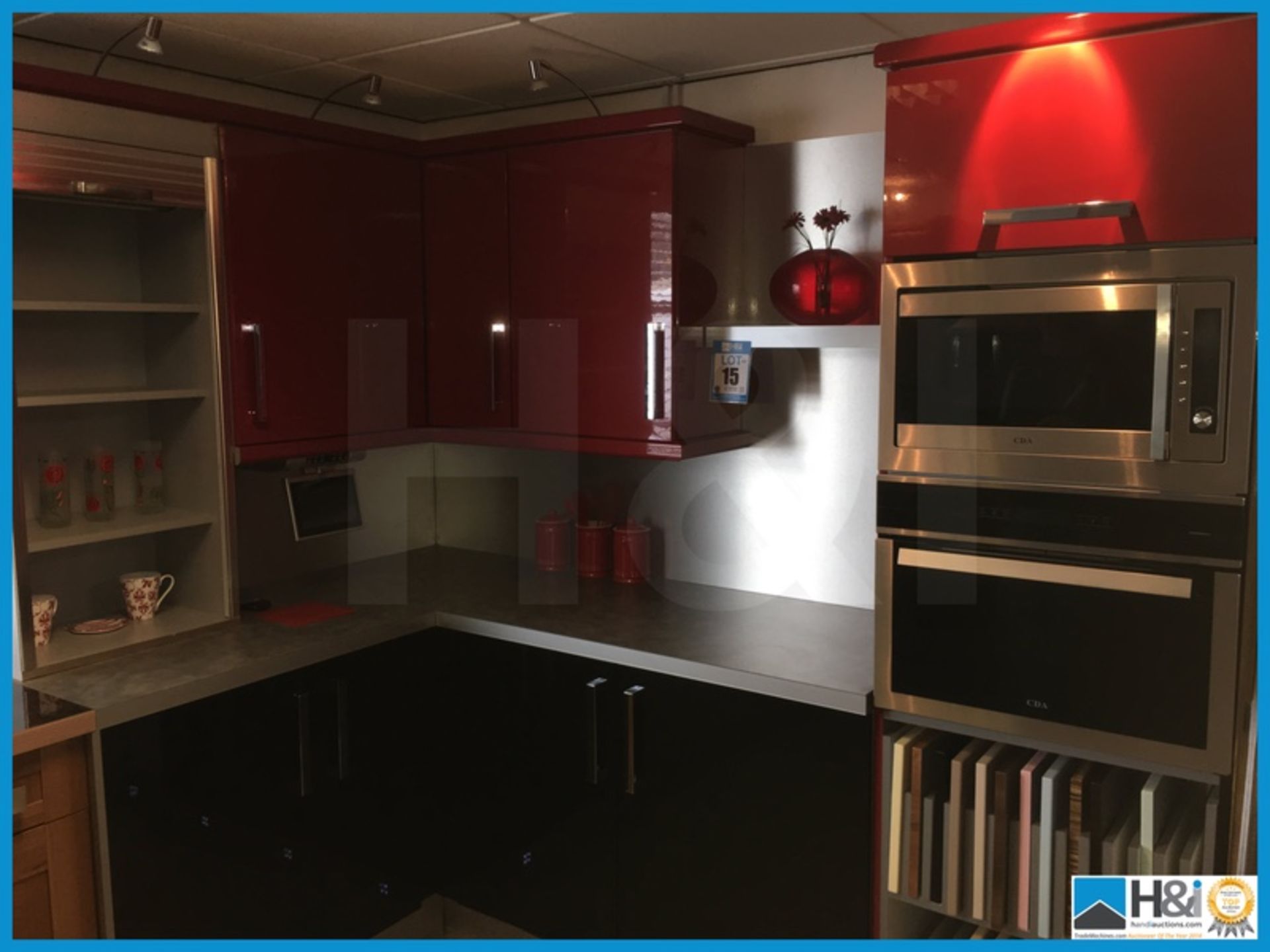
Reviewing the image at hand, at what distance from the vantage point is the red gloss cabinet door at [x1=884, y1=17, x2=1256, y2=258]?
1.75 meters

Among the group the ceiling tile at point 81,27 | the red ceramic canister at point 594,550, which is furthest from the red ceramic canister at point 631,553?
the ceiling tile at point 81,27

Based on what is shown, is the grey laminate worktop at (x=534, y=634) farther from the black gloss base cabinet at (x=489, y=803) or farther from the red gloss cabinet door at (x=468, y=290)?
the red gloss cabinet door at (x=468, y=290)

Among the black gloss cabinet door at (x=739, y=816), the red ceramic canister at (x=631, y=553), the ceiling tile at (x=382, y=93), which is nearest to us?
the black gloss cabinet door at (x=739, y=816)

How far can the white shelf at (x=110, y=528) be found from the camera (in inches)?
93.8

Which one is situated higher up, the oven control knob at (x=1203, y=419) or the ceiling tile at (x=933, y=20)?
the ceiling tile at (x=933, y=20)

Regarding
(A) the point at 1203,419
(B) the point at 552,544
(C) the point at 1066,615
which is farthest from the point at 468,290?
(A) the point at 1203,419

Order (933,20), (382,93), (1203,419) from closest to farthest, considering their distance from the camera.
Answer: (1203,419)
(933,20)
(382,93)

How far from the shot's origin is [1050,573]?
1.94 meters

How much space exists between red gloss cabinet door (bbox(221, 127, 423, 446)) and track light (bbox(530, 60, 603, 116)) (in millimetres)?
436

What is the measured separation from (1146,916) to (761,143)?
189cm

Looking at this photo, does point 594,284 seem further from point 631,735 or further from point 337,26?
point 631,735

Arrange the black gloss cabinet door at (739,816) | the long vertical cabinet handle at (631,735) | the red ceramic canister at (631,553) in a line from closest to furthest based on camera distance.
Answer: the black gloss cabinet door at (739,816), the long vertical cabinet handle at (631,735), the red ceramic canister at (631,553)

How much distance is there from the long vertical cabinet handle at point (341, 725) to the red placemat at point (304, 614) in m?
0.20

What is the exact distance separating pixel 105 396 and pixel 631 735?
1.34m
